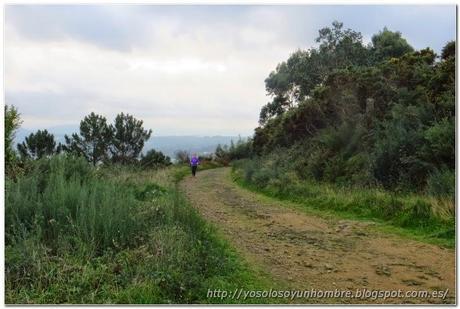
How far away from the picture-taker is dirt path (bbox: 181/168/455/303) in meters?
5.74

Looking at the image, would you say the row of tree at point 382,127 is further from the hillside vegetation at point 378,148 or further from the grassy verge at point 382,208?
the grassy verge at point 382,208

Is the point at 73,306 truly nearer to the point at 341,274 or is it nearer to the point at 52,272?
the point at 52,272

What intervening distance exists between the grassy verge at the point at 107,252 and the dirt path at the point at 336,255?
634 mm

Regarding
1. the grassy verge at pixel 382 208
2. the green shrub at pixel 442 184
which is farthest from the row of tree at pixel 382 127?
the grassy verge at pixel 382 208

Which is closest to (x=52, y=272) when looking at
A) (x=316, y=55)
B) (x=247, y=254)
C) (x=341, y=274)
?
(x=247, y=254)

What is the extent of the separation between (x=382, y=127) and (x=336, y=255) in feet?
32.0

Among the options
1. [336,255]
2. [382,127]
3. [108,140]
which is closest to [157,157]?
[108,140]

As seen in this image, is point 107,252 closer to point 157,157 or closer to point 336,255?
point 336,255

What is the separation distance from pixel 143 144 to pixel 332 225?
30.8 m

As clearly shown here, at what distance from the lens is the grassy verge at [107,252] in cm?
488

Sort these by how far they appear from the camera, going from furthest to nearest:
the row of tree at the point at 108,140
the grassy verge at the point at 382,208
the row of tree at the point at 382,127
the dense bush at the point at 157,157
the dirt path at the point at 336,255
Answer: the dense bush at the point at 157,157
the row of tree at the point at 108,140
the row of tree at the point at 382,127
the grassy verge at the point at 382,208
the dirt path at the point at 336,255

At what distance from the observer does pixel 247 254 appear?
7.20m

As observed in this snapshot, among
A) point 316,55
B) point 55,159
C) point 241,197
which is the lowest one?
point 241,197

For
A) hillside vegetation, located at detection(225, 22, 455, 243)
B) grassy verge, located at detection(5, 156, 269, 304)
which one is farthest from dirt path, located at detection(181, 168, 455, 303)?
hillside vegetation, located at detection(225, 22, 455, 243)
